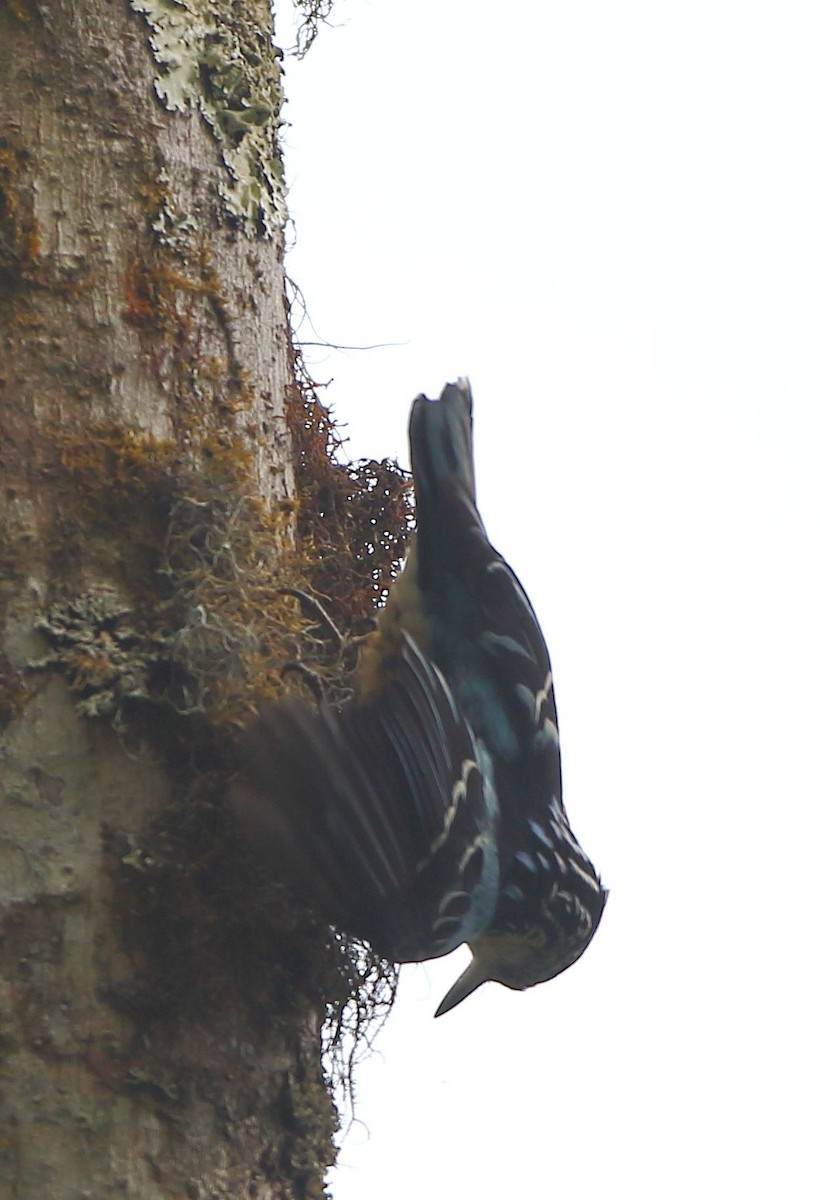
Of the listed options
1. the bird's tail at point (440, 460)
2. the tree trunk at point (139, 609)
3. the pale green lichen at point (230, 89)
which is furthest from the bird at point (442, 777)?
the pale green lichen at point (230, 89)

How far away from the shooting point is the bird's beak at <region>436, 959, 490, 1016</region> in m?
2.39

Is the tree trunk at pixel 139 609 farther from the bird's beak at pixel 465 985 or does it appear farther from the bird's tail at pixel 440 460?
the bird's beak at pixel 465 985

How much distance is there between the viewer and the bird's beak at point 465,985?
2391 millimetres

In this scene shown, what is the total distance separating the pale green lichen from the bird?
40 centimetres

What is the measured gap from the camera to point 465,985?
2420mm

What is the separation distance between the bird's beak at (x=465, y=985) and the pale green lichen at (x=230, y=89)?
3.67 ft

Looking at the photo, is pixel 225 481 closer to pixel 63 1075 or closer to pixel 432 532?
pixel 432 532

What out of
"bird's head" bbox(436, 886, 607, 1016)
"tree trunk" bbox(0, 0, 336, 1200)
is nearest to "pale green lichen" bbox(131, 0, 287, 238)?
"tree trunk" bbox(0, 0, 336, 1200)

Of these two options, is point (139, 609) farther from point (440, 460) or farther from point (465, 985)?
point (465, 985)

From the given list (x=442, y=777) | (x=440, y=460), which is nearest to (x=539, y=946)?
(x=442, y=777)

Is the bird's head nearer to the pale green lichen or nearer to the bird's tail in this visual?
the bird's tail

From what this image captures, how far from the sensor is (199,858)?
2.00 meters

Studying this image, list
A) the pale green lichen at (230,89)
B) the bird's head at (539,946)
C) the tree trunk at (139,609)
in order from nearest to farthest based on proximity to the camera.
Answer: the tree trunk at (139,609)
the bird's head at (539,946)
the pale green lichen at (230,89)

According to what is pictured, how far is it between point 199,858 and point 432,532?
585mm
